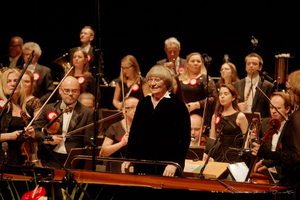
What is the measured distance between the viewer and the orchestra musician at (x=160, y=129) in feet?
11.3

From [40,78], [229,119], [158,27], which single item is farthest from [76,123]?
[158,27]

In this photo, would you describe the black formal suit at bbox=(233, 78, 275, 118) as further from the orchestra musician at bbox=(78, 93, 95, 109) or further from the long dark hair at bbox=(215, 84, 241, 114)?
the orchestra musician at bbox=(78, 93, 95, 109)

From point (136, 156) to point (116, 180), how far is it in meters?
0.55

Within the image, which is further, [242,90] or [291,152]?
[242,90]

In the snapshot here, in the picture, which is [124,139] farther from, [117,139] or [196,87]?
[196,87]

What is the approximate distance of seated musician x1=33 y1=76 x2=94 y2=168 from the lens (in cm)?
446

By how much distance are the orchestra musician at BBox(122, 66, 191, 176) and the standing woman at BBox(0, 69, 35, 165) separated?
1.26 m

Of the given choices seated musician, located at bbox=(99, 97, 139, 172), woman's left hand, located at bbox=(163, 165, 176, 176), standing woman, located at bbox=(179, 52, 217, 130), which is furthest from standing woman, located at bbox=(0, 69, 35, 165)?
standing woman, located at bbox=(179, 52, 217, 130)

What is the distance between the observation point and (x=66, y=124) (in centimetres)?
461

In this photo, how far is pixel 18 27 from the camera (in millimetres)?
8656

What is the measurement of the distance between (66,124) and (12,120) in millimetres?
585

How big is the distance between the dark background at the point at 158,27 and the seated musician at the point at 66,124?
4377mm

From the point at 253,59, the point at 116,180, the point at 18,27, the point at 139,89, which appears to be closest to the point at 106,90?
the point at 139,89

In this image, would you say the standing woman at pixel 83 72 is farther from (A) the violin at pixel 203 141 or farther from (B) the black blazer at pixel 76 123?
(A) the violin at pixel 203 141
